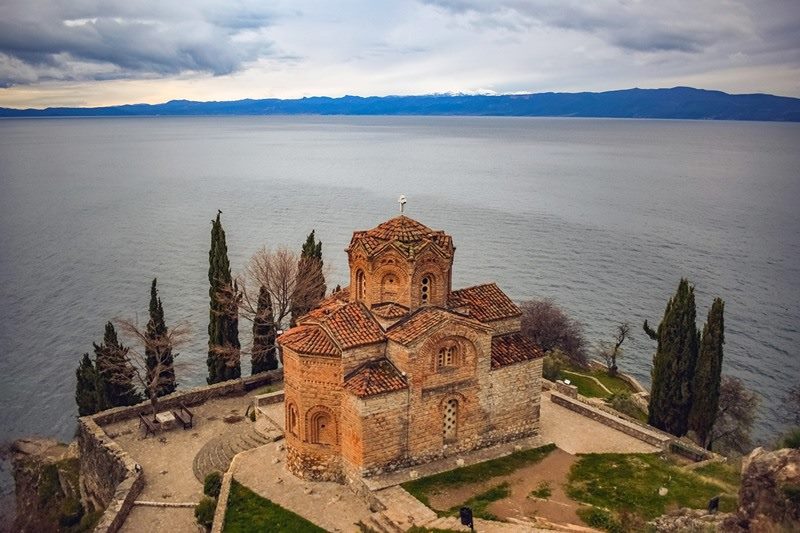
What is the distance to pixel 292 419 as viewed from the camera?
82.5 ft

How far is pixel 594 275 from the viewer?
221 ft

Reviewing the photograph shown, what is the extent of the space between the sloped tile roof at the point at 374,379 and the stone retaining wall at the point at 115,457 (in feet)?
31.6

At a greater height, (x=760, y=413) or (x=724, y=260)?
(x=724, y=260)

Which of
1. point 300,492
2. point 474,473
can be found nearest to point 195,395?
point 300,492

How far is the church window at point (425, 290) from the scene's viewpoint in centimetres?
2545

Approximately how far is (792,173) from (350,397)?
530 ft

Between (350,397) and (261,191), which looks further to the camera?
(261,191)

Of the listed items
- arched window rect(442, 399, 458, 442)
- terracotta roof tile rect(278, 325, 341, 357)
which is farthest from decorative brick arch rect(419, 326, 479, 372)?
terracotta roof tile rect(278, 325, 341, 357)

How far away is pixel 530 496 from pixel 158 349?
875 inches

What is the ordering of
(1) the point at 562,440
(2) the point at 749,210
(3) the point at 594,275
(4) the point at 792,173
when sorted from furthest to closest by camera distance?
1. (4) the point at 792,173
2. (2) the point at 749,210
3. (3) the point at 594,275
4. (1) the point at 562,440

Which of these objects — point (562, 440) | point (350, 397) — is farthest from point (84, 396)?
point (562, 440)

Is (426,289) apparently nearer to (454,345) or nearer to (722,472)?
(454,345)

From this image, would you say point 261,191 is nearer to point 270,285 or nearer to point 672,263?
point 672,263

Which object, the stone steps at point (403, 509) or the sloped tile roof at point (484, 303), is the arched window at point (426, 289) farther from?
the stone steps at point (403, 509)
